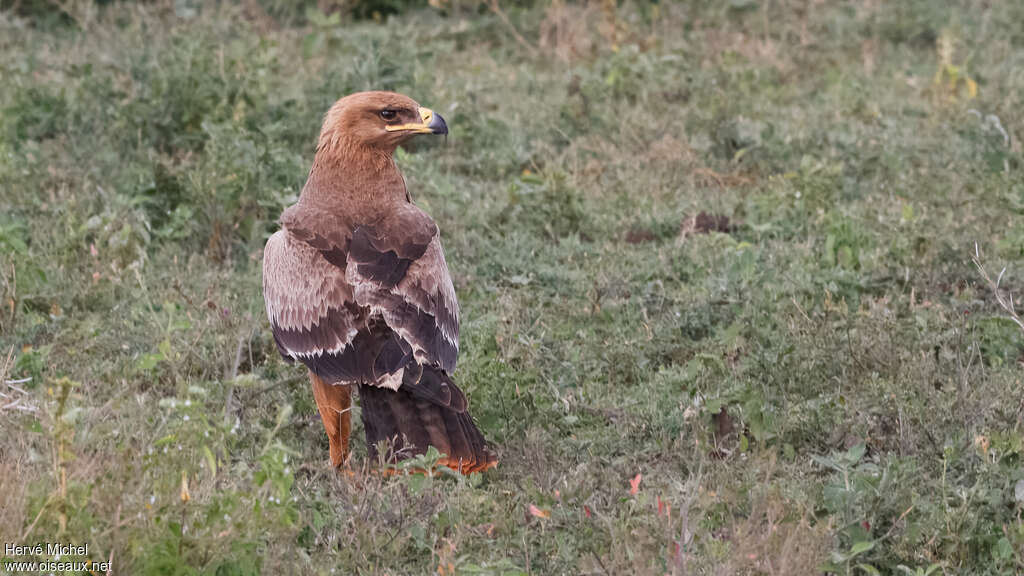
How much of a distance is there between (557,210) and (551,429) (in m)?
2.27

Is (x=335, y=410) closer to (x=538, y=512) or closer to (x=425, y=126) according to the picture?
(x=538, y=512)

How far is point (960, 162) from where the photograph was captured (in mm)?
8344

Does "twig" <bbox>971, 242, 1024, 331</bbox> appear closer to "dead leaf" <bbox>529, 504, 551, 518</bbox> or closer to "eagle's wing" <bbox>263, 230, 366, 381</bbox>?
"dead leaf" <bbox>529, 504, 551, 518</bbox>

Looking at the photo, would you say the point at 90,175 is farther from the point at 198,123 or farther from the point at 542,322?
the point at 542,322

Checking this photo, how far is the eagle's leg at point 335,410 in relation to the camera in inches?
208

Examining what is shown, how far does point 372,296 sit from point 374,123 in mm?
1039

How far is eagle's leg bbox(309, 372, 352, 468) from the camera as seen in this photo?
17.4 ft

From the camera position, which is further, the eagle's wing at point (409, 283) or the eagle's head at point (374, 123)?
the eagle's head at point (374, 123)

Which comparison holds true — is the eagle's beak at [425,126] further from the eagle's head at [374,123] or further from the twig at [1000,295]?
the twig at [1000,295]

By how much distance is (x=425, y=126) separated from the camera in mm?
5898

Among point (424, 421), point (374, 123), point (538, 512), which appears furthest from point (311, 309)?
point (538, 512)

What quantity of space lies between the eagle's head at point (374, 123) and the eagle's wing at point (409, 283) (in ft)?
1.43

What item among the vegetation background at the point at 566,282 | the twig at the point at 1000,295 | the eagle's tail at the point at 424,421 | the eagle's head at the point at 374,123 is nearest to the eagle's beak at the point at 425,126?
the eagle's head at the point at 374,123

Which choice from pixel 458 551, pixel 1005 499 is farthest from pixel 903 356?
pixel 458 551
